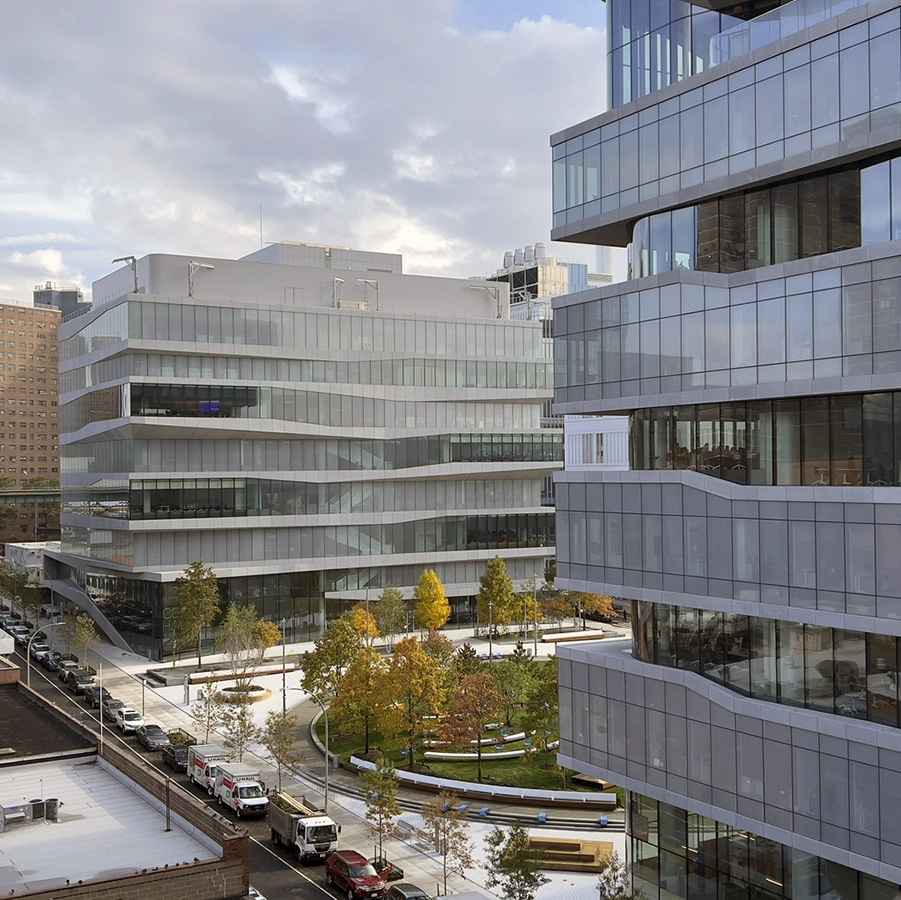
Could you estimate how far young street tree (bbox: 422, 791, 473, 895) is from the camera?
4316 cm

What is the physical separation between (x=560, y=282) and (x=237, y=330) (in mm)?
106473

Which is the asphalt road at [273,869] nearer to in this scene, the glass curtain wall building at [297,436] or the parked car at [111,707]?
the parked car at [111,707]

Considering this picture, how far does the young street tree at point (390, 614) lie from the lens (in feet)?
285

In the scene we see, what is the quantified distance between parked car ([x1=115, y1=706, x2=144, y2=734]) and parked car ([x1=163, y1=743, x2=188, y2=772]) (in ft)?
19.3

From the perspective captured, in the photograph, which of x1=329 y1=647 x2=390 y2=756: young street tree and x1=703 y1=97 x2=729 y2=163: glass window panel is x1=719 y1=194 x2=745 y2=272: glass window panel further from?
x1=329 y1=647 x2=390 y2=756: young street tree

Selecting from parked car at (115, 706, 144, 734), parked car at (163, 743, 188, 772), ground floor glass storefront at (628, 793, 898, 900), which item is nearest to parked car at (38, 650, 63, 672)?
parked car at (115, 706, 144, 734)

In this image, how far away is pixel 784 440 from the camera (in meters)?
34.4

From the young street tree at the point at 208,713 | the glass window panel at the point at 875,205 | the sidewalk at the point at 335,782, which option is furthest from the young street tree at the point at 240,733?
the glass window panel at the point at 875,205

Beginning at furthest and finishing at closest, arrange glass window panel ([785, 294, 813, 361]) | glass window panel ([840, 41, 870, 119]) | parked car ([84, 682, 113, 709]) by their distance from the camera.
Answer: parked car ([84, 682, 113, 709]), glass window panel ([785, 294, 813, 361]), glass window panel ([840, 41, 870, 119])

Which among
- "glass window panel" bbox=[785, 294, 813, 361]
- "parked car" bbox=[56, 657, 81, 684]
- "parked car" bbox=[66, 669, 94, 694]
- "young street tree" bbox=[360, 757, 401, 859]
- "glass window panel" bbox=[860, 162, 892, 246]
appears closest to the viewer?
"glass window panel" bbox=[860, 162, 892, 246]

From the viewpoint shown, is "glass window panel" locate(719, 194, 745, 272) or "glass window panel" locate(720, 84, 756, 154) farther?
"glass window panel" locate(719, 194, 745, 272)

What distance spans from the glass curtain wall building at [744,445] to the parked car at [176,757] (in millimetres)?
26389

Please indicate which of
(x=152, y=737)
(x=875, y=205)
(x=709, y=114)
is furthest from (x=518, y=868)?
(x=152, y=737)

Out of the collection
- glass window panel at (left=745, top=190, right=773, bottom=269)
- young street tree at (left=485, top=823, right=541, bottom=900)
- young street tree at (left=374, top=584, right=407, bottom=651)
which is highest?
glass window panel at (left=745, top=190, right=773, bottom=269)
